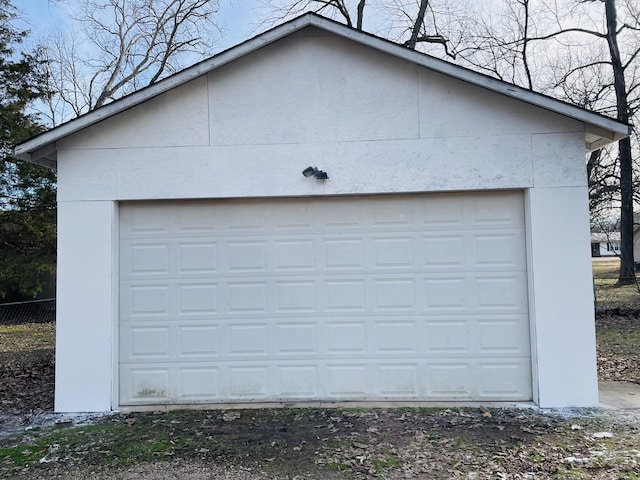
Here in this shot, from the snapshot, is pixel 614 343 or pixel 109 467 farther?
pixel 614 343

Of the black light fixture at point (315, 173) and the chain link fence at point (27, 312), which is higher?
the black light fixture at point (315, 173)

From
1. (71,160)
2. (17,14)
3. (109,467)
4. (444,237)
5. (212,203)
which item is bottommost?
(109,467)

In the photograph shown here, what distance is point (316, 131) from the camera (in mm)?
6195

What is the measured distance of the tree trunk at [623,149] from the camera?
51.3 ft

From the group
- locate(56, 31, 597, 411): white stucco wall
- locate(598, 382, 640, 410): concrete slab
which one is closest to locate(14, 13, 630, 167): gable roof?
locate(56, 31, 597, 411): white stucco wall

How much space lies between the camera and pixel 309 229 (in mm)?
6371

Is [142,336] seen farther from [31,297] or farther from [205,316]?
[31,297]

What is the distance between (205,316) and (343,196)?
235cm

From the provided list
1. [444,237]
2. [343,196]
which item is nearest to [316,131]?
[343,196]

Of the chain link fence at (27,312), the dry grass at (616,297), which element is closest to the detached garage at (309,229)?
the dry grass at (616,297)

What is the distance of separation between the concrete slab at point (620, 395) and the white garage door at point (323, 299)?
48.6 inches

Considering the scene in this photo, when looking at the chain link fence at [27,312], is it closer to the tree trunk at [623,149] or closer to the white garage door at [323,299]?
the white garage door at [323,299]

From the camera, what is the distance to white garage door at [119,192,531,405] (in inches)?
243

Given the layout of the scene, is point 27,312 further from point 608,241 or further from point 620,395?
point 608,241
